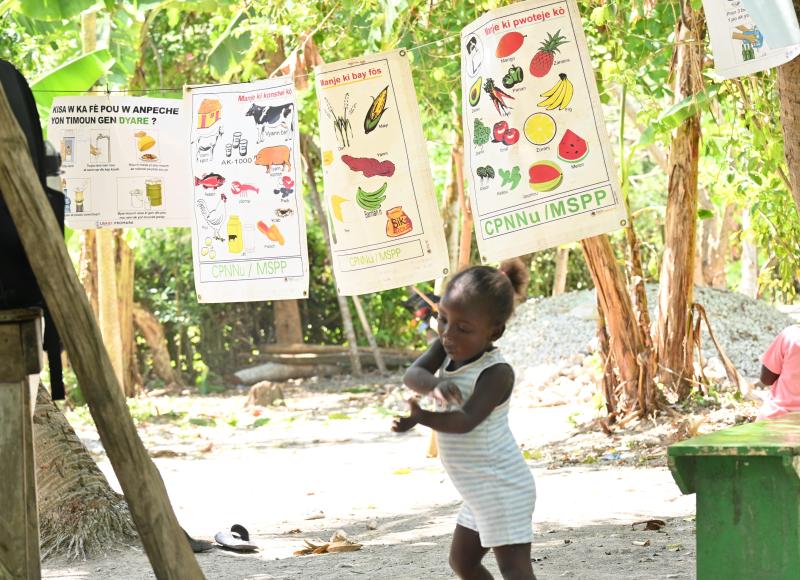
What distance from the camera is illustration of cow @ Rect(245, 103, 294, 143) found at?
5.34 metres

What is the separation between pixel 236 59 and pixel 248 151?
4.57 meters

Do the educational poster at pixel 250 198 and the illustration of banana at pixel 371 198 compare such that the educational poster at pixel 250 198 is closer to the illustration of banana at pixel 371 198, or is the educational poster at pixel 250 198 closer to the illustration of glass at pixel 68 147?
the illustration of banana at pixel 371 198

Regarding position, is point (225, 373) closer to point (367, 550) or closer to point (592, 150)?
point (367, 550)

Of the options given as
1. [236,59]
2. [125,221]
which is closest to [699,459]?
[125,221]

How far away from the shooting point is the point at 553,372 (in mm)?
12023

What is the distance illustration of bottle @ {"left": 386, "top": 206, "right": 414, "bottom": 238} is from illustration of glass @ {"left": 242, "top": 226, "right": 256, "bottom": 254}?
2.44 ft

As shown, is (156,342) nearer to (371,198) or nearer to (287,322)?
(287,322)

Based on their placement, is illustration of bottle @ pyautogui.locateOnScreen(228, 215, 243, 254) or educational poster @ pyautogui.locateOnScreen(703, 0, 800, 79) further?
illustration of bottle @ pyautogui.locateOnScreen(228, 215, 243, 254)

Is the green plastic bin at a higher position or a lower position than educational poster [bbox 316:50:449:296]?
lower

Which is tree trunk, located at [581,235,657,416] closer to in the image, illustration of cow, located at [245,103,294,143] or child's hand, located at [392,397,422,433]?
illustration of cow, located at [245,103,294,143]

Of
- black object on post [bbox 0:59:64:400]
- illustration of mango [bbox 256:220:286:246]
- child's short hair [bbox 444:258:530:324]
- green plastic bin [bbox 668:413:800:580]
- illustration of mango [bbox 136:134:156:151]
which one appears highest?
illustration of mango [bbox 136:134:156:151]

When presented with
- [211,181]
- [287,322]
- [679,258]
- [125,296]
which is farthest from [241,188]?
[287,322]

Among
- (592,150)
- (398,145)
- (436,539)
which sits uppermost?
(398,145)

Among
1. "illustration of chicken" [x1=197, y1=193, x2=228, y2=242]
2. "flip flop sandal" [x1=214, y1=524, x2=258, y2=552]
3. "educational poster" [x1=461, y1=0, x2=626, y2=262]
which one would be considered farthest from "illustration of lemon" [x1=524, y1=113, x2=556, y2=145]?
"flip flop sandal" [x1=214, y1=524, x2=258, y2=552]
